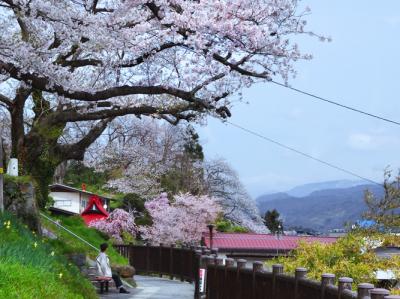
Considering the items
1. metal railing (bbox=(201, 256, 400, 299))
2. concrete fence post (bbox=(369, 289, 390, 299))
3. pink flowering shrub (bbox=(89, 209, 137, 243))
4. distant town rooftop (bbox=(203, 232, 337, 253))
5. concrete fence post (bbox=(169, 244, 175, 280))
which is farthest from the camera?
pink flowering shrub (bbox=(89, 209, 137, 243))

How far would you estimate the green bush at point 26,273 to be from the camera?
22.3ft

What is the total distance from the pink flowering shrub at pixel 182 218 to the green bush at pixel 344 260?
25374 millimetres

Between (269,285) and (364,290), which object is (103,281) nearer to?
(269,285)

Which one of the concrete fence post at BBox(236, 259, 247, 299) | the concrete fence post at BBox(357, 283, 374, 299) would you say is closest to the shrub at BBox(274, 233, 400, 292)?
the concrete fence post at BBox(236, 259, 247, 299)

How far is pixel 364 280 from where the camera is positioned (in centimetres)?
1116

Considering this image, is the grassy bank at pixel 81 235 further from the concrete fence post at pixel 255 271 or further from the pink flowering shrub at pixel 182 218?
the pink flowering shrub at pixel 182 218

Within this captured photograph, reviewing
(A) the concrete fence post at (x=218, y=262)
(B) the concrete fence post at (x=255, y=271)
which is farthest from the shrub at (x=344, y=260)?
(A) the concrete fence post at (x=218, y=262)

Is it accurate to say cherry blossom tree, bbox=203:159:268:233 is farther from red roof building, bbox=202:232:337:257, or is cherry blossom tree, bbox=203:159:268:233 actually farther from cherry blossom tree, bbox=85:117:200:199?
red roof building, bbox=202:232:337:257

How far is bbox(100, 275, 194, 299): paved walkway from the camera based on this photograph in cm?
1822

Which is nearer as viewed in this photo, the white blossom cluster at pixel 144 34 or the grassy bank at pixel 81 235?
the white blossom cluster at pixel 144 34

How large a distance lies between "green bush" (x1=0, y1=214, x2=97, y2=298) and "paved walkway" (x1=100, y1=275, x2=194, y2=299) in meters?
7.73

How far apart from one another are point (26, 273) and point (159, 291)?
43.9ft

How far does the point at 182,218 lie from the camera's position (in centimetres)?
3844

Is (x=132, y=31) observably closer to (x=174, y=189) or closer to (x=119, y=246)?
(x=119, y=246)
